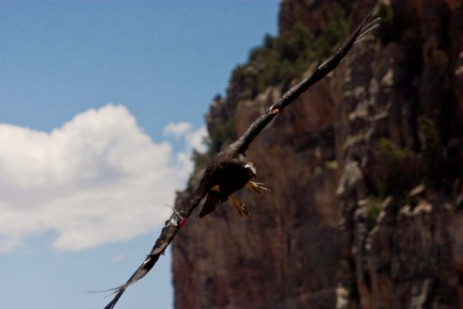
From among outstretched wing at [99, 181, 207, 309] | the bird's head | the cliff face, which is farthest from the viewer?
the cliff face

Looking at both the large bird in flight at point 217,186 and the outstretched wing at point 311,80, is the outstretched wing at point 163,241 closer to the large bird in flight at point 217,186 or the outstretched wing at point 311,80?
the large bird in flight at point 217,186

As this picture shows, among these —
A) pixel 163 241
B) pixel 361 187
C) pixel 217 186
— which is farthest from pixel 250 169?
pixel 361 187

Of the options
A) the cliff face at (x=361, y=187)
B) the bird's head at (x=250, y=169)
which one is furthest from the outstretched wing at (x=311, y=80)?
the cliff face at (x=361, y=187)

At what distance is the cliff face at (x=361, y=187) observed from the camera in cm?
5900

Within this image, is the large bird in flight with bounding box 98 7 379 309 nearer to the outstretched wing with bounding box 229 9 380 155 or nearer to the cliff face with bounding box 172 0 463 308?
the outstretched wing with bounding box 229 9 380 155

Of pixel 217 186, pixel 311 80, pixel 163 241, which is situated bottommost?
pixel 163 241

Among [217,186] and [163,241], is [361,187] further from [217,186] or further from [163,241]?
[163,241]

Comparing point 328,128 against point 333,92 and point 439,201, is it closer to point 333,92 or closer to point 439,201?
point 333,92

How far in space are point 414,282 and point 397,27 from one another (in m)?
17.7

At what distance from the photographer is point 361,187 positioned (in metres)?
68.9

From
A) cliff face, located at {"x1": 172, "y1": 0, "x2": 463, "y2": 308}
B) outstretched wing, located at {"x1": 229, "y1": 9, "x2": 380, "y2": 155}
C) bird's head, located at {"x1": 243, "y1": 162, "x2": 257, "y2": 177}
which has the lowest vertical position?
bird's head, located at {"x1": 243, "y1": 162, "x2": 257, "y2": 177}

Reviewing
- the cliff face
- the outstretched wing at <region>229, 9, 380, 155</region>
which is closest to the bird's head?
the outstretched wing at <region>229, 9, 380, 155</region>

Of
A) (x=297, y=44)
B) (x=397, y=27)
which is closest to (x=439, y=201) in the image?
(x=397, y=27)

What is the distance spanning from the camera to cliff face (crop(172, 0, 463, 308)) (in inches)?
2323
